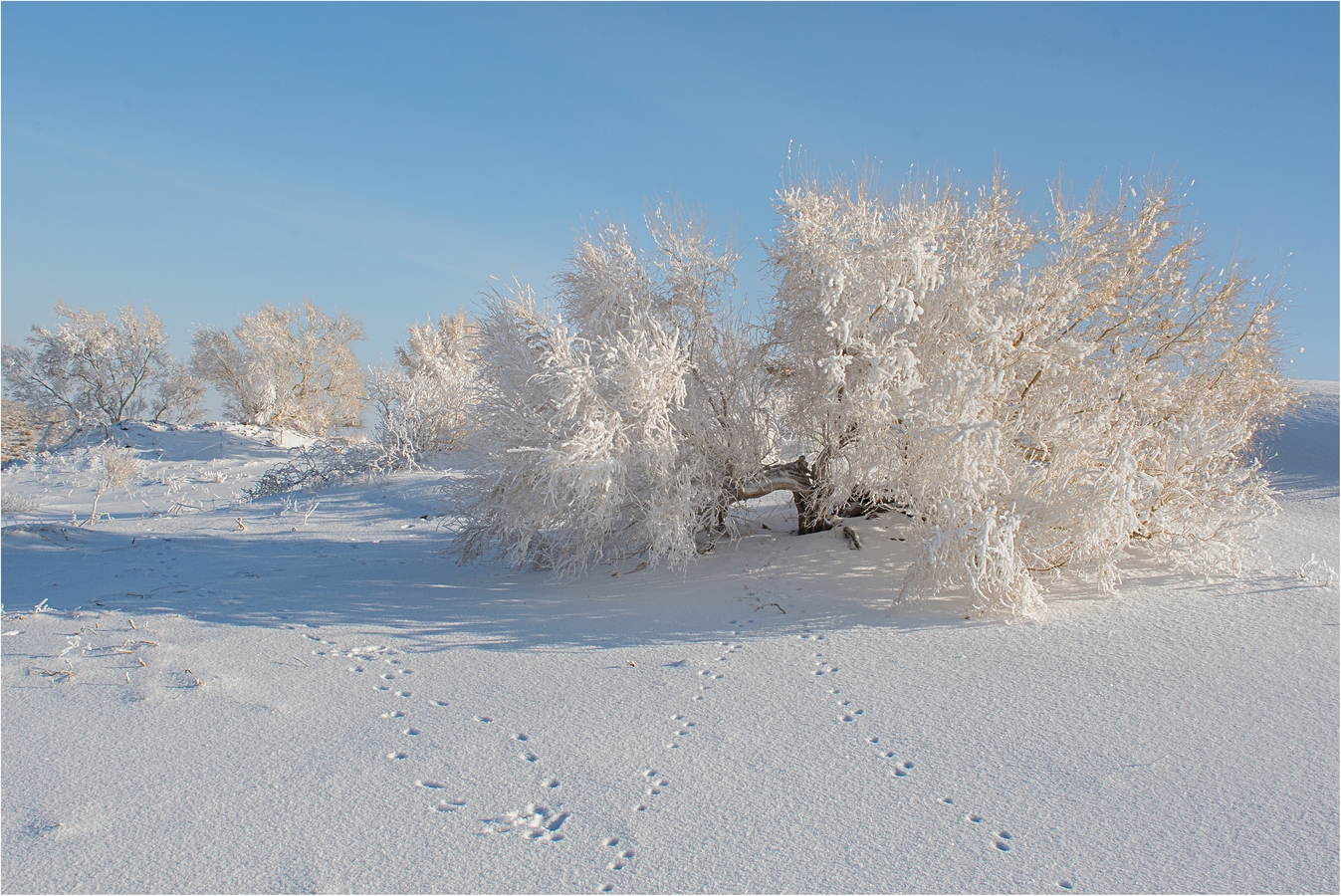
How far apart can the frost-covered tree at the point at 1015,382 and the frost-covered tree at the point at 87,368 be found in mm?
20031

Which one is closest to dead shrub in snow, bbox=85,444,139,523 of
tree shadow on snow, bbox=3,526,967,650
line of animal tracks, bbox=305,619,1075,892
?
tree shadow on snow, bbox=3,526,967,650

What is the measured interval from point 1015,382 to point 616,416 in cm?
291

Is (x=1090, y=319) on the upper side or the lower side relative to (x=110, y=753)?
upper

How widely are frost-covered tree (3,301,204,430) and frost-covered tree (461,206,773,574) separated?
18.1 meters

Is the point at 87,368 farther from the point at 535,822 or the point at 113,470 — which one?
the point at 535,822

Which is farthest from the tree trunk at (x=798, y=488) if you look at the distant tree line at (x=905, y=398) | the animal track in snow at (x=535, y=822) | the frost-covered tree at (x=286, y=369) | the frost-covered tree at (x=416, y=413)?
the frost-covered tree at (x=286, y=369)

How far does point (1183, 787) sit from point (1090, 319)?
379 centimetres

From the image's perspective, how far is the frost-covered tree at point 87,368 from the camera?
19406mm

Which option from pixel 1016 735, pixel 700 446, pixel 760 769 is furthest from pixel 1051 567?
pixel 760 769

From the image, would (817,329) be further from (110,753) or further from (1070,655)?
(110,753)

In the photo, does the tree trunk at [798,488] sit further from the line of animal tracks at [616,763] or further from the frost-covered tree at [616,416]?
the line of animal tracks at [616,763]

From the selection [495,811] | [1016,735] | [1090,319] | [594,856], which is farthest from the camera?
[1090,319]

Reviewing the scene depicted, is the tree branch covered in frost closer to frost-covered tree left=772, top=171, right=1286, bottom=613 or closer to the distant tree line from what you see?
the distant tree line

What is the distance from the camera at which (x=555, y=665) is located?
4.17 meters
